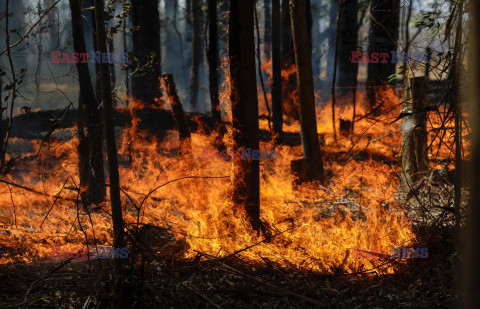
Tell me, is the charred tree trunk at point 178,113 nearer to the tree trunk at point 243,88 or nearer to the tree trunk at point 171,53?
the tree trunk at point 243,88

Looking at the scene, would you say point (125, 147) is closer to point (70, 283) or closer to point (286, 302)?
point (70, 283)

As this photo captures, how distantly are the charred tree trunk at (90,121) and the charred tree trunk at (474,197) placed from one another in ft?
26.9

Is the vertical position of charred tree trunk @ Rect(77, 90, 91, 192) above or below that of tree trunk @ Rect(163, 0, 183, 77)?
below

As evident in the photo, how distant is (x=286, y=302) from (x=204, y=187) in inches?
192

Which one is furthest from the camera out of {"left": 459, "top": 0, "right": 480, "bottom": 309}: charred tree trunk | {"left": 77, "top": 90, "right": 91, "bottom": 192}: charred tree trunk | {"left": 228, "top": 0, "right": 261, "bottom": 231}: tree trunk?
{"left": 77, "top": 90, "right": 91, "bottom": 192}: charred tree trunk

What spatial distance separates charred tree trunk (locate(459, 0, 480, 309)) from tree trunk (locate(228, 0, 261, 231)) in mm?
4133

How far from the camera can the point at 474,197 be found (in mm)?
3025

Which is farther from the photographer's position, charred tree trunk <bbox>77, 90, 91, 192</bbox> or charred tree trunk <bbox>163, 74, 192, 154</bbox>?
charred tree trunk <bbox>163, 74, 192, 154</bbox>

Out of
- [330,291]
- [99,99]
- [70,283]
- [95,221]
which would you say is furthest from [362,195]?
[99,99]

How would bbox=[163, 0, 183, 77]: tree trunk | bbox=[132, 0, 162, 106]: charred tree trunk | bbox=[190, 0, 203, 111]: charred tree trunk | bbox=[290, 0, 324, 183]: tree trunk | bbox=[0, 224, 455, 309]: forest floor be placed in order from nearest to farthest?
bbox=[0, 224, 455, 309]: forest floor, bbox=[290, 0, 324, 183]: tree trunk, bbox=[132, 0, 162, 106]: charred tree trunk, bbox=[190, 0, 203, 111]: charred tree trunk, bbox=[163, 0, 183, 77]: tree trunk

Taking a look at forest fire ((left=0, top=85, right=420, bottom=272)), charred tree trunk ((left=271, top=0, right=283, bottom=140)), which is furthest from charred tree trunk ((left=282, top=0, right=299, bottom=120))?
forest fire ((left=0, top=85, right=420, bottom=272))

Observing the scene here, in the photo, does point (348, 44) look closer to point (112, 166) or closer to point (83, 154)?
point (83, 154)

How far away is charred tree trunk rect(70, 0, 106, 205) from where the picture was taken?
911cm

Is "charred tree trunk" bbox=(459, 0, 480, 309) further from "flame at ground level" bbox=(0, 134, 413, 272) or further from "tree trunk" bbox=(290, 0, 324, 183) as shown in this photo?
"tree trunk" bbox=(290, 0, 324, 183)
